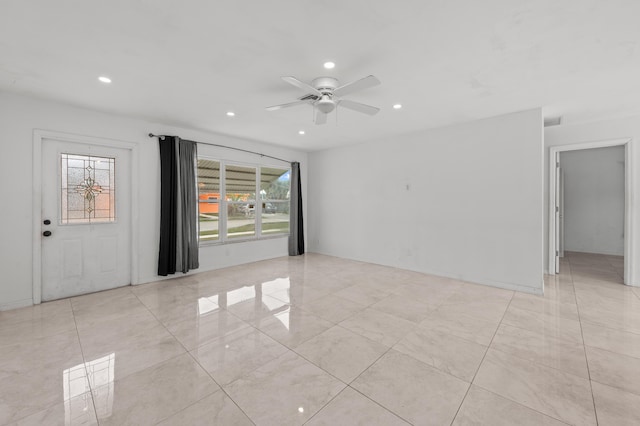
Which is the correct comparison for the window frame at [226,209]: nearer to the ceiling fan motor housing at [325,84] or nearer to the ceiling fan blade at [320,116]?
the ceiling fan blade at [320,116]

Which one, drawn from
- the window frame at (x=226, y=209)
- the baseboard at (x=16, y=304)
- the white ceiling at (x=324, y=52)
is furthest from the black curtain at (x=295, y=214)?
the baseboard at (x=16, y=304)

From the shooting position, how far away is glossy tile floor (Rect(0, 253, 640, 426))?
169 centimetres

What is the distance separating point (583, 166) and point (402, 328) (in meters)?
7.41

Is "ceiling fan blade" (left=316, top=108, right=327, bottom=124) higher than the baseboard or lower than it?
higher

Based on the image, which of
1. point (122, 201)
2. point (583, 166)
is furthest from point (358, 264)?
point (583, 166)

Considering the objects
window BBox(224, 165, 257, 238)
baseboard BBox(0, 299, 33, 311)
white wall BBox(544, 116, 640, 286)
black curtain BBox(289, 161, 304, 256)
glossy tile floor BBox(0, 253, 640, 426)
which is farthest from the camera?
A: black curtain BBox(289, 161, 304, 256)

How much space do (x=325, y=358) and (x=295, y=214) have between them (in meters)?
4.62

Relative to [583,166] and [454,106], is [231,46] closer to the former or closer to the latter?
[454,106]

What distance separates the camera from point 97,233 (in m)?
3.98

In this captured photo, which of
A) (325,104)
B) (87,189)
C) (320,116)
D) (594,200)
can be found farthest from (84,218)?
(594,200)

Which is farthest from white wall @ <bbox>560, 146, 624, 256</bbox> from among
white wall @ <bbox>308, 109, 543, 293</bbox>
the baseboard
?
the baseboard

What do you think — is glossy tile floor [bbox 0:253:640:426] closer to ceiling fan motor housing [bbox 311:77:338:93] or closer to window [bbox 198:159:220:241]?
window [bbox 198:159:220:241]

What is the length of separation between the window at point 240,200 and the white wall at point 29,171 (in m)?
0.81

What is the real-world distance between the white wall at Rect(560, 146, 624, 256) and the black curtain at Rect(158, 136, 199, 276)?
353 inches
